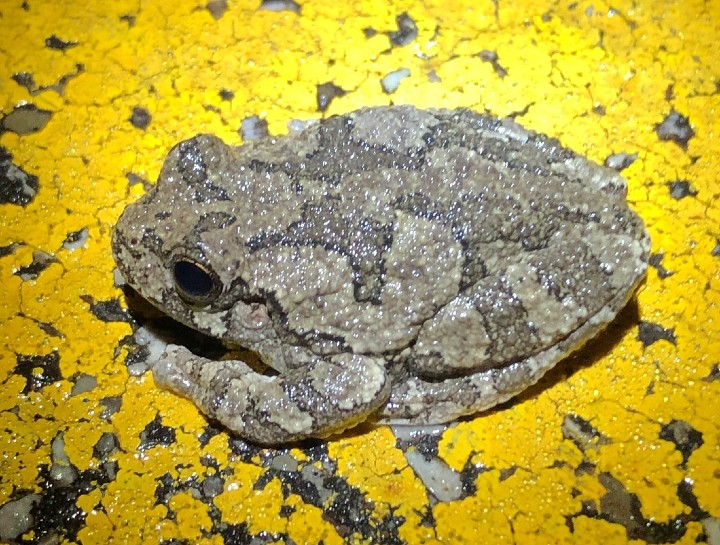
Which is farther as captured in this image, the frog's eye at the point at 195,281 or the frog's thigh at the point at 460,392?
the frog's thigh at the point at 460,392

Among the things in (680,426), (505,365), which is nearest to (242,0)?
(505,365)

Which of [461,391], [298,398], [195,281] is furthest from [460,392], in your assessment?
[195,281]

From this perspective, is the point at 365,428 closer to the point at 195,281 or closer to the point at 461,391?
the point at 461,391

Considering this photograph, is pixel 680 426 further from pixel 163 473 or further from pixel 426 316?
pixel 163 473

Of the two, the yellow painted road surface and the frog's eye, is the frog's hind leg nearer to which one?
the yellow painted road surface

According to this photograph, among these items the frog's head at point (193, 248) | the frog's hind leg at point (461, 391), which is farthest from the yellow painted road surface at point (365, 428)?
the frog's head at point (193, 248)

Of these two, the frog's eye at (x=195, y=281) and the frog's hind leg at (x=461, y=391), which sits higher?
the frog's eye at (x=195, y=281)

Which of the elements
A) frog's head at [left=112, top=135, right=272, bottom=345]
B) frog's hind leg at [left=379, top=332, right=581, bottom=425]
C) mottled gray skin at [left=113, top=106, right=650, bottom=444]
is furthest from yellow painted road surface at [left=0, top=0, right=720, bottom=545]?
frog's head at [left=112, top=135, right=272, bottom=345]

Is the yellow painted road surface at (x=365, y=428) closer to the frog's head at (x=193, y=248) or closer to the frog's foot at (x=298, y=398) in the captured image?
the frog's foot at (x=298, y=398)
